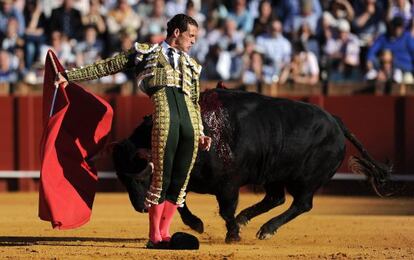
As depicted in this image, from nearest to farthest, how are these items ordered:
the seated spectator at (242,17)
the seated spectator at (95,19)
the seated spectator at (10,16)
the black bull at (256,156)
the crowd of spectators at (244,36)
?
the black bull at (256,156), the crowd of spectators at (244,36), the seated spectator at (242,17), the seated spectator at (95,19), the seated spectator at (10,16)

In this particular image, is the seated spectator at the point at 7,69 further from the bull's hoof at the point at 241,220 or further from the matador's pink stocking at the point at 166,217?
the matador's pink stocking at the point at 166,217

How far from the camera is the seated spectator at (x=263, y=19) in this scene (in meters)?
12.2

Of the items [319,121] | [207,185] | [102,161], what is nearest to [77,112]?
[207,185]

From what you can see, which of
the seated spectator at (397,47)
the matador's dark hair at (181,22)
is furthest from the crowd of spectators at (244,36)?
A: the matador's dark hair at (181,22)

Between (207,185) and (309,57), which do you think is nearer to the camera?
(207,185)

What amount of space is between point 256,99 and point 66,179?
145 cm

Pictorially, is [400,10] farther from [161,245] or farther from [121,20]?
[161,245]

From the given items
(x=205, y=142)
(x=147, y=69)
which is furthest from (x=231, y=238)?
(x=147, y=69)

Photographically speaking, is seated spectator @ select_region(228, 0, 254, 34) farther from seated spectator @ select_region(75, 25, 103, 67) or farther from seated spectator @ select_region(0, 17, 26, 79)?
seated spectator @ select_region(0, 17, 26, 79)

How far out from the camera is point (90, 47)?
12.4 metres

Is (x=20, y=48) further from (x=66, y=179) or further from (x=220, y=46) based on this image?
(x=66, y=179)

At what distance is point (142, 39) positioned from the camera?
12.3 meters

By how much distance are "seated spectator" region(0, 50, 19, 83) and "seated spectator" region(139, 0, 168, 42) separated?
5.02ft

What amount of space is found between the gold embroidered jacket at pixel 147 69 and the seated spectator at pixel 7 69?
6.16 meters
